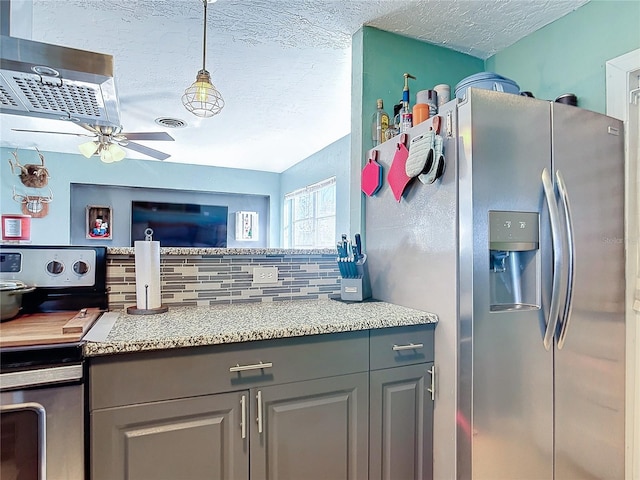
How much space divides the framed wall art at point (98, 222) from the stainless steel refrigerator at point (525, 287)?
15.7ft

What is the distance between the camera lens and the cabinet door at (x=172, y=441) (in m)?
1.01

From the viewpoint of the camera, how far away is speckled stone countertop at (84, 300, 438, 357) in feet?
3.43

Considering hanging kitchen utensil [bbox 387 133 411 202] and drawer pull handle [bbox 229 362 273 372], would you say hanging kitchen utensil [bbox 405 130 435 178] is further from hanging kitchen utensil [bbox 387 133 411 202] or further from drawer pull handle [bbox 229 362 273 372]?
drawer pull handle [bbox 229 362 273 372]

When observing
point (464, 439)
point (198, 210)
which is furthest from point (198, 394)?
point (198, 210)

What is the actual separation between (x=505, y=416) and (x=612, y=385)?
1.80 ft

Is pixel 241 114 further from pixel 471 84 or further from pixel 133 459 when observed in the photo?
pixel 133 459

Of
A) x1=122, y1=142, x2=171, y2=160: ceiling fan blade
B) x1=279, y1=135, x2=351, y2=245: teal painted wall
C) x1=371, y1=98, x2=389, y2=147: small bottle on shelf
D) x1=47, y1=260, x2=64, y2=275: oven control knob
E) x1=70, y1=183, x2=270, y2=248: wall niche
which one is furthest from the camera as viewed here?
x1=70, y1=183, x2=270, y2=248: wall niche

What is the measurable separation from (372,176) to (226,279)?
2.75ft

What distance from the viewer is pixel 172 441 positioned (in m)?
1.07

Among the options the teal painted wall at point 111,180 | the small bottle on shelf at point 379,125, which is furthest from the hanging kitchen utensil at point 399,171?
the teal painted wall at point 111,180

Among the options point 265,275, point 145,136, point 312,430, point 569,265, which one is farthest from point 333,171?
point 312,430

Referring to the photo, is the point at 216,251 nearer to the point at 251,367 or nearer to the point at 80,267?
the point at 80,267

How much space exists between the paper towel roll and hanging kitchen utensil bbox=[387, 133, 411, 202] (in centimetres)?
101

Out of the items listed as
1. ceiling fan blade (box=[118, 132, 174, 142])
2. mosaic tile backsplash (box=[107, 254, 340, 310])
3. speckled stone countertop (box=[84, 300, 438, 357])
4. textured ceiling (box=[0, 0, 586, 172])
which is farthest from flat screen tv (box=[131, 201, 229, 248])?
speckled stone countertop (box=[84, 300, 438, 357])
